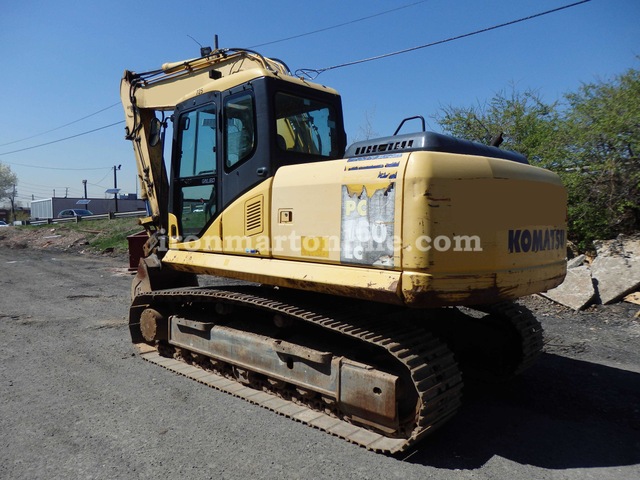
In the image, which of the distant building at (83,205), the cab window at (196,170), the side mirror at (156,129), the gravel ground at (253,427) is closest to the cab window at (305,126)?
the cab window at (196,170)

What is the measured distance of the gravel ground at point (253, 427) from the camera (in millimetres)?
3178

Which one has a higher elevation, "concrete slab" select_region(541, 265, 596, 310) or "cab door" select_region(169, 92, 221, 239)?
"cab door" select_region(169, 92, 221, 239)

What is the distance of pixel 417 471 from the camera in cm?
316

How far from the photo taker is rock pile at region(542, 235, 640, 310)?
744 centimetres

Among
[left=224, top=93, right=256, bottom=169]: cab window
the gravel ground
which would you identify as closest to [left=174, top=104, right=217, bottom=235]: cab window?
[left=224, top=93, right=256, bottom=169]: cab window

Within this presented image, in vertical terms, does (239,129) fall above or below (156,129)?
below

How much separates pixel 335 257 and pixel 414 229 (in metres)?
0.70

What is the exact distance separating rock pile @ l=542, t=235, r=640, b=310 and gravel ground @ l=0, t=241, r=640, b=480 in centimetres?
133

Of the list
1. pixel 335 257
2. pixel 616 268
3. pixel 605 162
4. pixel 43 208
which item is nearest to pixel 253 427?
pixel 335 257

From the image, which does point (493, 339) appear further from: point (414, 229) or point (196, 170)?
point (196, 170)

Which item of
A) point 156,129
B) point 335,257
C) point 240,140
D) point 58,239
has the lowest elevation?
point 58,239

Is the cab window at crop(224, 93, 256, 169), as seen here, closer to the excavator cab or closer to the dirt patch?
the excavator cab

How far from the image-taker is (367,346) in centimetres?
389

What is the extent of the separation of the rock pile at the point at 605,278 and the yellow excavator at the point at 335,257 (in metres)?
3.31
